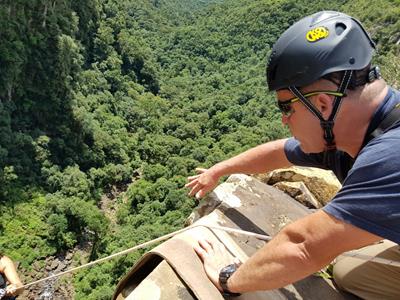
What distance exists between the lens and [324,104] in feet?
5.74

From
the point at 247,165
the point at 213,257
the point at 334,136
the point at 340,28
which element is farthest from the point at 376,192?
the point at 247,165

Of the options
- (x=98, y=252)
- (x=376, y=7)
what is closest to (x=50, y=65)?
(x=98, y=252)

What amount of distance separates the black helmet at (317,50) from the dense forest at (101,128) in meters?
15.6

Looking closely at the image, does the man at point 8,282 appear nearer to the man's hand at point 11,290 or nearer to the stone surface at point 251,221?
the man's hand at point 11,290

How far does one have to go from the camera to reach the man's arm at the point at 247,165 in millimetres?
2777

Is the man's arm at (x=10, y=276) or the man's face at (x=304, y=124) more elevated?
the man's face at (x=304, y=124)

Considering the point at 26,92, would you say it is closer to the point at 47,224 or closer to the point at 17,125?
the point at 17,125

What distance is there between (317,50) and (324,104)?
231 millimetres

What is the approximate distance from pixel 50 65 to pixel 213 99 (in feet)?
78.0

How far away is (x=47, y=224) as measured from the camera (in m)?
26.7

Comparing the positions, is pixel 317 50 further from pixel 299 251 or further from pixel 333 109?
pixel 299 251

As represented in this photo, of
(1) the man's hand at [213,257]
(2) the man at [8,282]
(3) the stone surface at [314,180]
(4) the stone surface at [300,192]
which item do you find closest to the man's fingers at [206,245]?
(1) the man's hand at [213,257]

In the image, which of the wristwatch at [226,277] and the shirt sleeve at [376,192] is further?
the wristwatch at [226,277]

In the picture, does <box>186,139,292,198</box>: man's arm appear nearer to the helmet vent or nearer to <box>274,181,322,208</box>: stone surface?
<box>274,181,322,208</box>: stone surface
